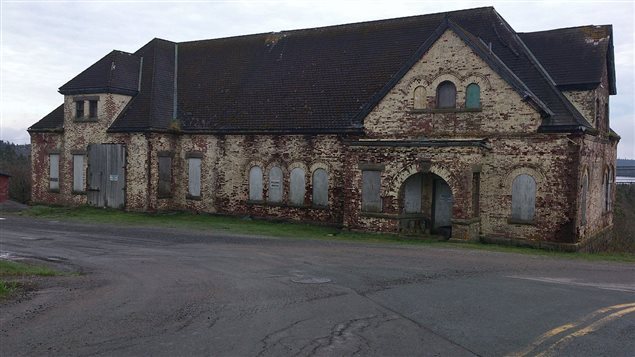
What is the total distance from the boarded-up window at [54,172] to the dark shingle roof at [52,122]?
5.04 feet

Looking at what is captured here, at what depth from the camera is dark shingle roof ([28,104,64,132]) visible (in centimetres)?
3179

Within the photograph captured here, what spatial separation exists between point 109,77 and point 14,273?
1842 cm

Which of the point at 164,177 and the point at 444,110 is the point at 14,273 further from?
the point at 164,177

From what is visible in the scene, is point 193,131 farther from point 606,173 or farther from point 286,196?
point 606,173

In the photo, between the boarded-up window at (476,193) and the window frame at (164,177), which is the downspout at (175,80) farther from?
the boarded-up window at (476,193)

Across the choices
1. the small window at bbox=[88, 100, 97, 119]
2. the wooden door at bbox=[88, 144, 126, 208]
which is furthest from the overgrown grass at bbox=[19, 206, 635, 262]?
the small window at bbox=[88, 100, 97, 119]

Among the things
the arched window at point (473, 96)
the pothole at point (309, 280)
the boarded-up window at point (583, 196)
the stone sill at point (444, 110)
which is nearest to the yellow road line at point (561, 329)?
the pothole at point (309, 280)

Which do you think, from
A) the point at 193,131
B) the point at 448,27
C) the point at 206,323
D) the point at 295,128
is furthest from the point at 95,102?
the point at 206,323

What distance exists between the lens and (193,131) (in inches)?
1134

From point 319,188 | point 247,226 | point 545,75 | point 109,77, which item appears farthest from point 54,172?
point 545,75

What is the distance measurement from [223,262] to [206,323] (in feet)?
21.0

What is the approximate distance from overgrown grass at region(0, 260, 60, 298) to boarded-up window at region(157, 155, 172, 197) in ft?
46.8

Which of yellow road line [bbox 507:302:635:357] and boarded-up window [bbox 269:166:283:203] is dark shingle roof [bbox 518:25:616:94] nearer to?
boarded-up window [bbox 269:166:283:203]

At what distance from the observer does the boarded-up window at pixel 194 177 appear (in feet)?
95.1
